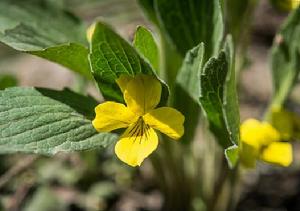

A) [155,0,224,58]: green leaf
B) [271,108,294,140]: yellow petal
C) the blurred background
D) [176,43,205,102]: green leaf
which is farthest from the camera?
the blurred background

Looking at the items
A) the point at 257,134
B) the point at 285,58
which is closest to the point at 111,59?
the point at 257,134

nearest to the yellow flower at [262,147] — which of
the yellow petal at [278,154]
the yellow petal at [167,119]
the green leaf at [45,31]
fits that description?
the yellow petal at [278,154]

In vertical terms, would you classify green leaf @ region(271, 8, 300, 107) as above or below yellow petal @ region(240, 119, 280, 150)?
above

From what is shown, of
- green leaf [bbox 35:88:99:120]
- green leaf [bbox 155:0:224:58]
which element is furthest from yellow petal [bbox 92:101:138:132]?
green leaf [bbox 155:0:224:58]

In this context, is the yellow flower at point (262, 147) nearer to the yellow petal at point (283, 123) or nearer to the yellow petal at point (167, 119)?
the yellow petal at point (283, 123)

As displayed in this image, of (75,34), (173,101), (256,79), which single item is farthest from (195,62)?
(256,79)

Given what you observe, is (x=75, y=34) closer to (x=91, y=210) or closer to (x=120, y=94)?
(x=120, y=94)

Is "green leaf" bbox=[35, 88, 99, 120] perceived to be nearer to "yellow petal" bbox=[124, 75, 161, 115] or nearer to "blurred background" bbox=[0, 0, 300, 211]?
"yellow petal" bbox=[124, 75, 161, 115]

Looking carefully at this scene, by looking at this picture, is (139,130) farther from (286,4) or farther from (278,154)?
(286,4)

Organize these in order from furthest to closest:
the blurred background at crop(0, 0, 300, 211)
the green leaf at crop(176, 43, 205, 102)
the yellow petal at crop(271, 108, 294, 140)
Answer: the blurred background at crop(0, 0, 300, 211) → the yellow petal at crop(271, 108, 294, 140) → the green leaf at crop(176, 43, 205, 102)
